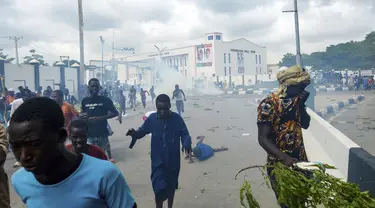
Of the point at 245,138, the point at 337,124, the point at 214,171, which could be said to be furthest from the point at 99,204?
the point at 337,124

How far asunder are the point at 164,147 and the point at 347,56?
5718 cm

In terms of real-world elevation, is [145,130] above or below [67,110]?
below

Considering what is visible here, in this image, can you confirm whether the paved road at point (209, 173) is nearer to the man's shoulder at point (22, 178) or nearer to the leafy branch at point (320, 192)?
the leafy branch at point (320, 192)

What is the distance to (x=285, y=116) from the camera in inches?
124

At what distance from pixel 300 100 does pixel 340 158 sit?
7.09 ft

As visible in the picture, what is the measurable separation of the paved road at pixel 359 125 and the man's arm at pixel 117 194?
805cm

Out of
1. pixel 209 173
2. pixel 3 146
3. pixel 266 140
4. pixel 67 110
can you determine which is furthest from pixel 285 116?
pixel 67 110

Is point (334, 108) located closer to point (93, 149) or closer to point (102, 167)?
point (93, 149)

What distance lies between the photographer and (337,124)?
1348 centimetres

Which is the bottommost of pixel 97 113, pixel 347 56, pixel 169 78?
pixel 97 113

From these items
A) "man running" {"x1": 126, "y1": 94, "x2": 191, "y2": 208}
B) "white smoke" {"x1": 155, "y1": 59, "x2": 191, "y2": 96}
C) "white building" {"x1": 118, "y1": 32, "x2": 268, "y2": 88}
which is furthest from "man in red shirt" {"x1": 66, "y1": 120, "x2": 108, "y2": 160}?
"white building" {"x1": 118, "y1": 32, "x2": 268, "y2": 88}

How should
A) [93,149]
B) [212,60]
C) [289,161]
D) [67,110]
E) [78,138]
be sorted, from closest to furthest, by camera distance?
[289,161] < [93,149] < [78,138] < [67,110] < [212,60]

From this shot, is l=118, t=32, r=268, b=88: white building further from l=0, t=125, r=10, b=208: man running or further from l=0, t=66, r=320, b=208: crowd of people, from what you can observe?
l=0, t=125, r=10, b=208: man running

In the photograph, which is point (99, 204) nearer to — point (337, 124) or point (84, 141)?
point (84, 141)
